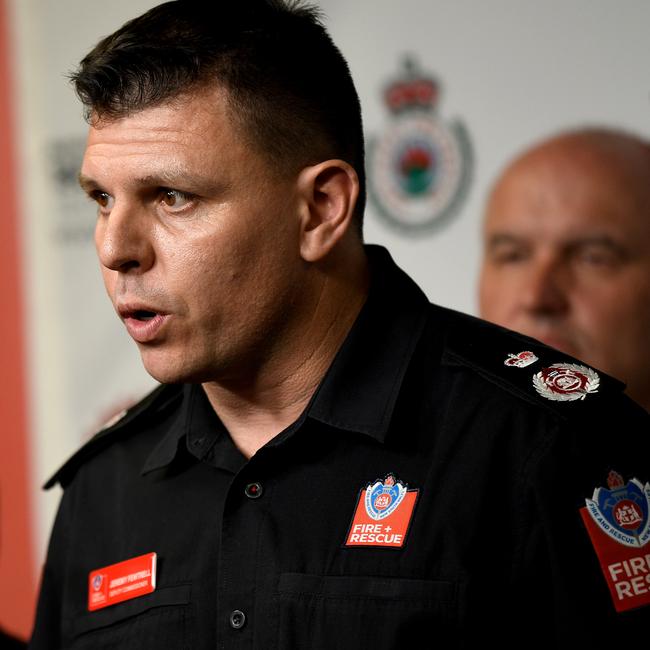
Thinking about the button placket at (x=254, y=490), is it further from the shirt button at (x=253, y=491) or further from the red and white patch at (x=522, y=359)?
the red and white patch at (x=522, y=359)

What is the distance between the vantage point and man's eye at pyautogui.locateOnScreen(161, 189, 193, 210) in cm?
132

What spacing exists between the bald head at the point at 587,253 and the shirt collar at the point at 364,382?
2.21 feet

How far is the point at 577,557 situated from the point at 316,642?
1.02ft

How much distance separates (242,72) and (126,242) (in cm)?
25

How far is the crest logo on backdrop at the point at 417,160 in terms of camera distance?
2.21 m

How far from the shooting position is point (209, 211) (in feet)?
4.34

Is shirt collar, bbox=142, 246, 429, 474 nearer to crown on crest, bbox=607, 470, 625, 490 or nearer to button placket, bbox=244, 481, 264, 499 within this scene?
button placket, bbox=244, 481, 264, 499

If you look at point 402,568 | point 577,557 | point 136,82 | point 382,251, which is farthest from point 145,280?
point 577,557

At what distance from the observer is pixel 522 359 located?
1.39 m

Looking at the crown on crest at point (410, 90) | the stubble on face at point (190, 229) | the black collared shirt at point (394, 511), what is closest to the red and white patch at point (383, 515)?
the black collared shirt at point (394, 511)

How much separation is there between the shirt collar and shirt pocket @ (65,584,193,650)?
0.18 metres

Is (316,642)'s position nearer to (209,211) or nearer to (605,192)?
(209,211)

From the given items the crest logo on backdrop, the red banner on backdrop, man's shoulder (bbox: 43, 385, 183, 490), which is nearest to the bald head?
the crest logo on backdrop

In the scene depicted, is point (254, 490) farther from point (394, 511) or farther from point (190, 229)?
point (190, 229)
